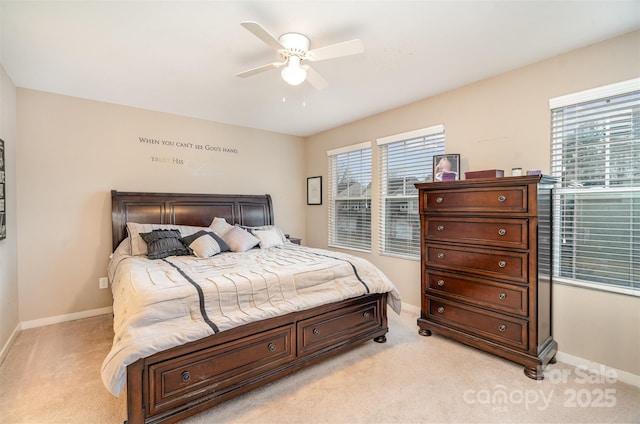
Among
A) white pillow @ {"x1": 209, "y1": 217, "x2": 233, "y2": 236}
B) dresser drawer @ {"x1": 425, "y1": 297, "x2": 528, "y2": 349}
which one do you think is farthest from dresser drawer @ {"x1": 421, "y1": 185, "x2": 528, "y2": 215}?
white pillow @ {"x1": 209, "y1": 217, "x2": 233, "y2": 236}

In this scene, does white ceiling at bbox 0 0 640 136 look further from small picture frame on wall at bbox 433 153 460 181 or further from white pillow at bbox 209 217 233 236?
white pillow at bbox 209 217 233 236

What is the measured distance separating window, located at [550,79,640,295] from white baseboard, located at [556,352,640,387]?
612mm

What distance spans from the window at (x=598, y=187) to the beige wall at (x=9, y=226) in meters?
4.85

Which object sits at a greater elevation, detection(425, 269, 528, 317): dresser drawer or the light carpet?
detection(425, 269, 528, 317): dresser drawer

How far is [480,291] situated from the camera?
8.39 ft

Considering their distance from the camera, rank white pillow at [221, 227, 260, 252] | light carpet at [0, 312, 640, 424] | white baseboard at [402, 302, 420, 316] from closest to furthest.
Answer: light carpet at [0, 312, 640, 424]
white pillow at [221, 227, 260, 252]
white baseboard at [402, 302, 420, 316]

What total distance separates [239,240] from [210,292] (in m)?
1.59

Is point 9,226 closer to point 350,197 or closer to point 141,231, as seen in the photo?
point 141,231

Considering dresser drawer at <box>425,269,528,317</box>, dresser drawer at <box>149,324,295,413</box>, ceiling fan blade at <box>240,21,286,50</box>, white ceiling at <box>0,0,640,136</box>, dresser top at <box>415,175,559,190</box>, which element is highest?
white ceiling at <box>0,0,640,136</box>

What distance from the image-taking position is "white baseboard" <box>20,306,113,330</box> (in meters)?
3.16

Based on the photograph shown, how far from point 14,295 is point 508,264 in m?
4.68

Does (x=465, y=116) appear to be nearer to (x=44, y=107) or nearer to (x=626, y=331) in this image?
(x=626, y=331)

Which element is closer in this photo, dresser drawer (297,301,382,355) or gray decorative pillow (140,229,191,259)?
dresser drawer (297,301,382,355)

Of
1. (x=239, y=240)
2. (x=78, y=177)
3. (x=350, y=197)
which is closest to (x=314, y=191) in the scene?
(x=350, y=197)
